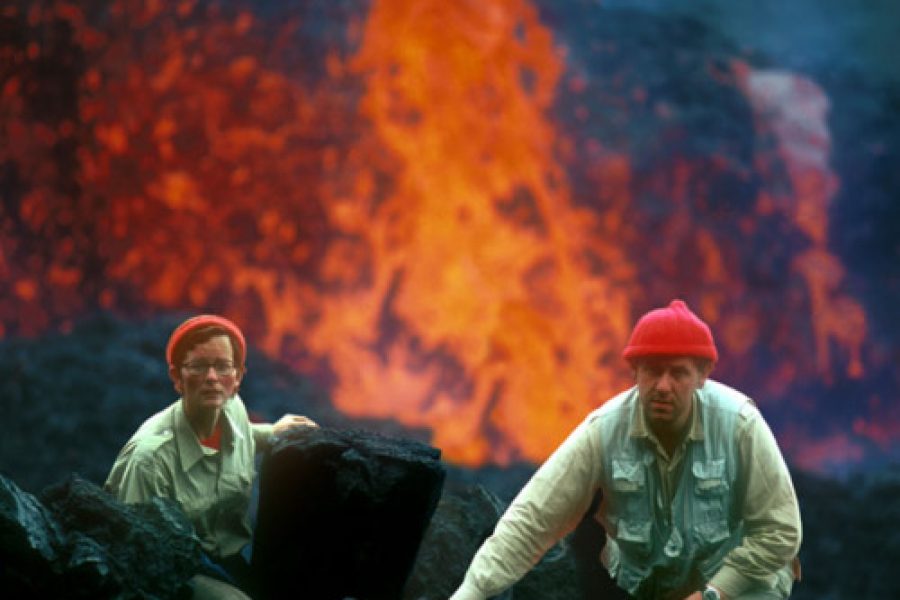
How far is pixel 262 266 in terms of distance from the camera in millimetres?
11977

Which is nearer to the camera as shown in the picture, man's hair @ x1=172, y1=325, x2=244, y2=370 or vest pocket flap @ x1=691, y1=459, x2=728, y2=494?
vest pocket flap @ x1=691, y1=459, x2=728, y2=494

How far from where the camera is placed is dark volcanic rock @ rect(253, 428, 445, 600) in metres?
5.59

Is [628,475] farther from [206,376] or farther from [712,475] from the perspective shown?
[206,376]

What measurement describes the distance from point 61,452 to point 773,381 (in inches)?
263

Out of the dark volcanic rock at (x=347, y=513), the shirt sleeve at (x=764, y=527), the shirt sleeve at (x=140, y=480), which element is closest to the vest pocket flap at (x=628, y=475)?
the shirt sleeve at (x=764, y=527)

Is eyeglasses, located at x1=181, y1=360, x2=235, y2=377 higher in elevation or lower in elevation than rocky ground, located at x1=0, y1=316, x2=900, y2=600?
higher

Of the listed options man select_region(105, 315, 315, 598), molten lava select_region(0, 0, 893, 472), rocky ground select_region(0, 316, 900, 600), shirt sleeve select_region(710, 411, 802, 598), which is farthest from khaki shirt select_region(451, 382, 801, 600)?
molten lava select_region(0, 0, 893, 472)

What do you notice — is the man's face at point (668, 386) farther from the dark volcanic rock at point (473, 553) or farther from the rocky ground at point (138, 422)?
the rocky ground at point (138, 422)

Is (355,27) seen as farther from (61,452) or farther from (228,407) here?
(228,407)

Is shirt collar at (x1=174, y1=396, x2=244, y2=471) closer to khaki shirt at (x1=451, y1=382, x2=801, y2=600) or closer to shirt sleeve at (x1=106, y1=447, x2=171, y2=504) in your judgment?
shirt sleeve at (x1=106, y1=447, x2=171, y2=504)

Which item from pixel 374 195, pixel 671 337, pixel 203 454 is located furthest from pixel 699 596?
pixel 374 195

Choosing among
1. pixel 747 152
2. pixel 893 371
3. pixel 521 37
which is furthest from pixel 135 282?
pixel 893 371

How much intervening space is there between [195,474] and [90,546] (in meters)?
0.60

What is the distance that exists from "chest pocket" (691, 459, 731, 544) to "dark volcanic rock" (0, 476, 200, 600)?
2.06 meters
